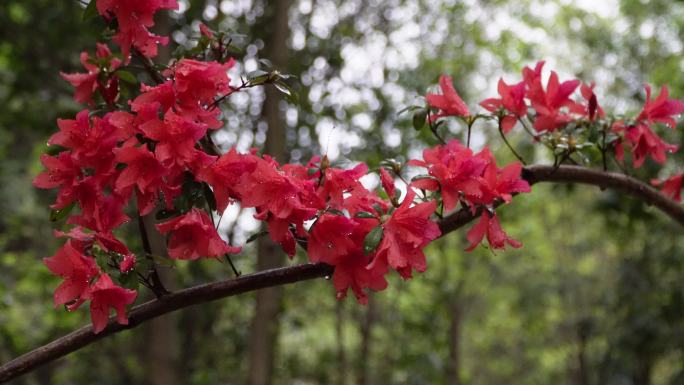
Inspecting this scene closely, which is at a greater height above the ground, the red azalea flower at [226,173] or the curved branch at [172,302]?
the red azalea flower at [226,173]

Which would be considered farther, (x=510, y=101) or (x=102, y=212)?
(x=510, y=101)

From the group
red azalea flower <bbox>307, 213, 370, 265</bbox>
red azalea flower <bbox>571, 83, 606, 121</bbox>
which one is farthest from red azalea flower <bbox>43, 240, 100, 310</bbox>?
red azalea flower <bbox>571, 83, 606, 121</bbox>

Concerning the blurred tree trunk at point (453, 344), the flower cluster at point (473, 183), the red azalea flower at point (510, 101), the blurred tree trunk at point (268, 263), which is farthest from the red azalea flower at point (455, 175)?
the blurred tree trunk at point (453, 344)

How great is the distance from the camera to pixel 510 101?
3.48ft

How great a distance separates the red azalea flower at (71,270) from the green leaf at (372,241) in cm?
30

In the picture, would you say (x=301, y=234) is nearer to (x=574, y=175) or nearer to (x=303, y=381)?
(x=574, y=175)

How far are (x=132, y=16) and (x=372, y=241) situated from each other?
0.42 metres

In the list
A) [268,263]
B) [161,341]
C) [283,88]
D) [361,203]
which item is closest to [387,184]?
[361,203]

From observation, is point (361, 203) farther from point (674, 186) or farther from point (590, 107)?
point (674, 186)

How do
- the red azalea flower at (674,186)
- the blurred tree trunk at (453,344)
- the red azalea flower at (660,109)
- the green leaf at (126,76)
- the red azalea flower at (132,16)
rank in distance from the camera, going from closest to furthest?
1. the red azalea flower at (132,16)
2. the green leaf at (126,76)
3. the red azalea flower at (660,109)
4. the red azalea flower at (674,186)
5. the blurred tree trunk at (453,344)

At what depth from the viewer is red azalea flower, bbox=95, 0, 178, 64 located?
823mm

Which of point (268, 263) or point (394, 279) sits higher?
point (268, 263)

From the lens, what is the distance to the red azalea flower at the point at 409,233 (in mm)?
760

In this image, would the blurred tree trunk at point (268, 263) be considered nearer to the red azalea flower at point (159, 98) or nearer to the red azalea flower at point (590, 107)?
the red azalea flower at point (590, 107)
